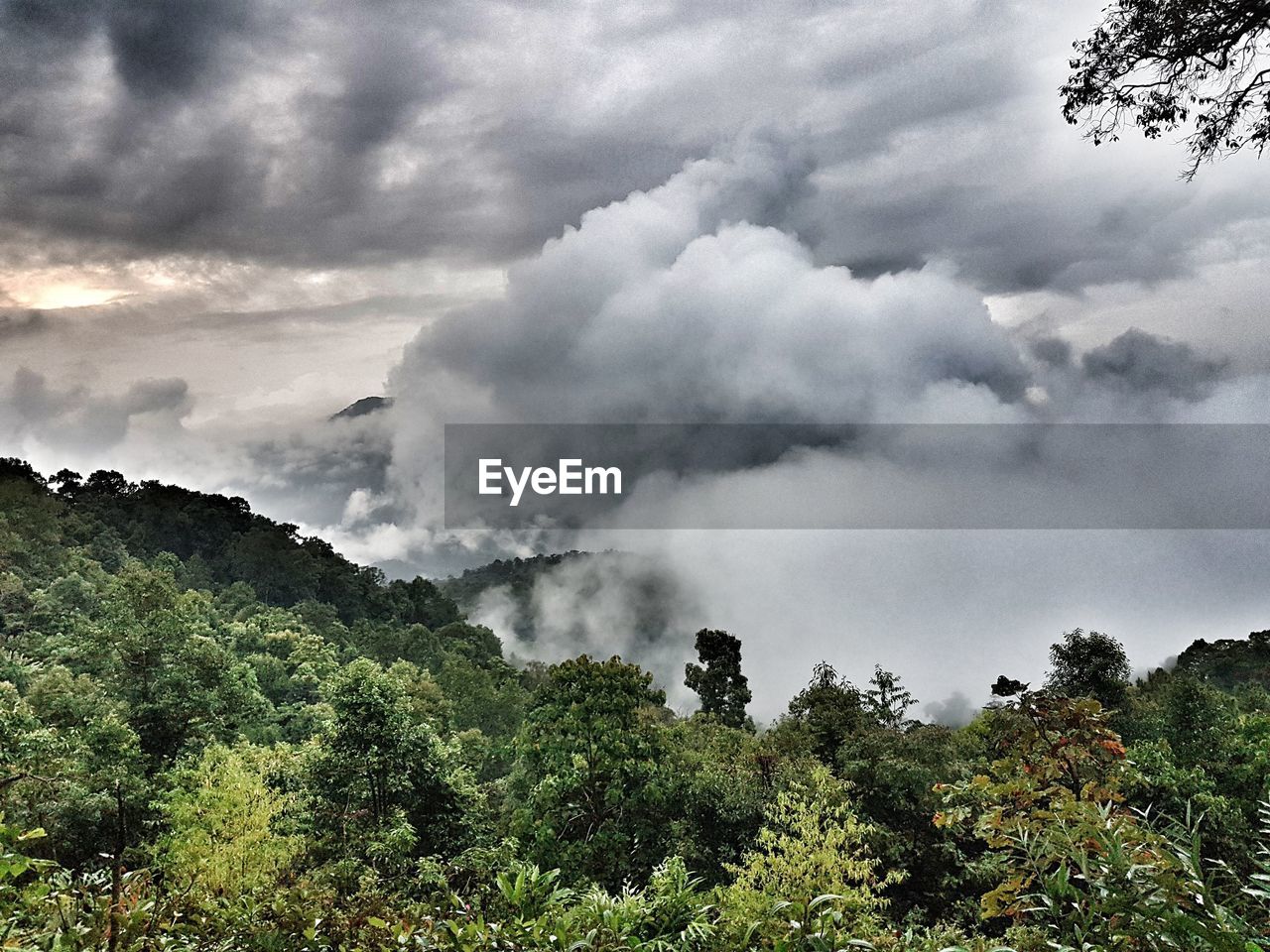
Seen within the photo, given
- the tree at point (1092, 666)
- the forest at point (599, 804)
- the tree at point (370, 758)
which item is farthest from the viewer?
the tree at point (1092, 666)

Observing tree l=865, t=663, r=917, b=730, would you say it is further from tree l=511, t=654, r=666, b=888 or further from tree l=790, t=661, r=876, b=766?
tree l=511, t=654, r=666, b=888

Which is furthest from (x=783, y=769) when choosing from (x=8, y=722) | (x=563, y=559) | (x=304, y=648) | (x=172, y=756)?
(x=563, y=559)

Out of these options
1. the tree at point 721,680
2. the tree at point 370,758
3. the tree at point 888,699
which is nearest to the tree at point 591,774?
the tree at point 370,758

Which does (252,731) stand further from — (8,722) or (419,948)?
(419,948)

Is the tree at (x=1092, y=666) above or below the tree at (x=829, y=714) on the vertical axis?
above

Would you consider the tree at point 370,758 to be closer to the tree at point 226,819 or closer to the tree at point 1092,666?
the tree at point 226,819

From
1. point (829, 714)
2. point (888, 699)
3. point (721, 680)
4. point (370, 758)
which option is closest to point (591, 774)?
point (370, 758)
